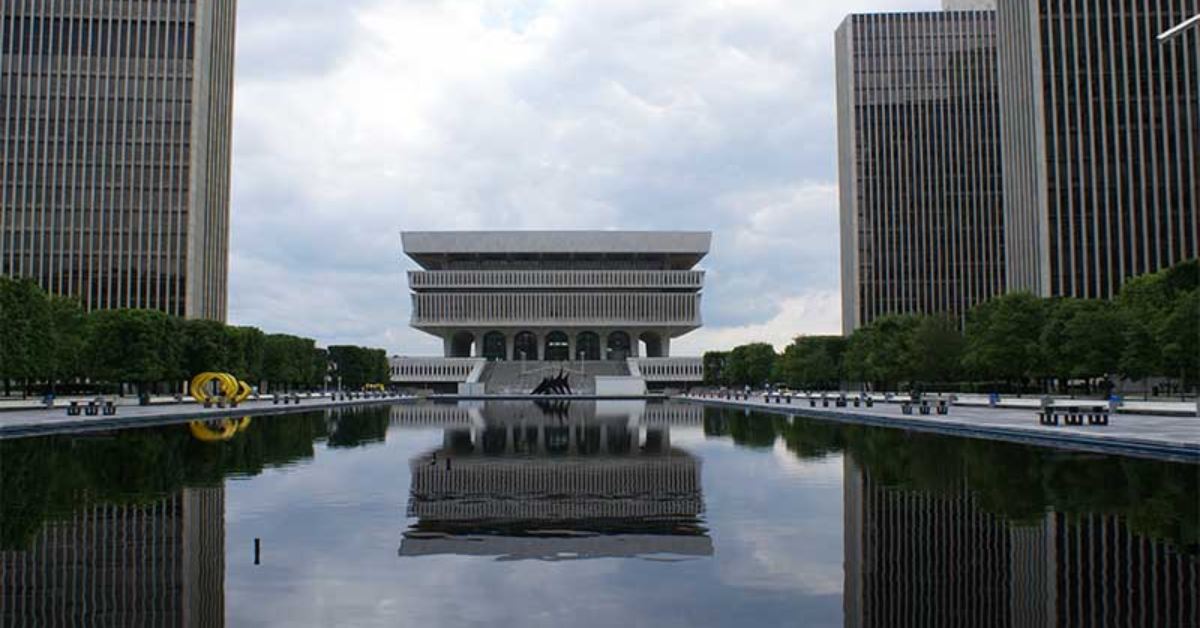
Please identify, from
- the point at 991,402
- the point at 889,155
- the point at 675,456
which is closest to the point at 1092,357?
the point at 991,402

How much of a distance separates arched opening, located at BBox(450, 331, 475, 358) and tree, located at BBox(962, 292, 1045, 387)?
9981 centimetres

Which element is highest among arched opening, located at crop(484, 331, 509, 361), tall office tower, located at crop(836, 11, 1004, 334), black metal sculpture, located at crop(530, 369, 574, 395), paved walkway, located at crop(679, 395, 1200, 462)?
tall office tower, located at crop(836, 11, 1004, 334)

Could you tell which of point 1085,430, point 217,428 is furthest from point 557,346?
point 1085,430

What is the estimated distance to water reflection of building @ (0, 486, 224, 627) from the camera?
979 cm

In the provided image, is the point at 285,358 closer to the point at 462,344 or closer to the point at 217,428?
the point at 217,428

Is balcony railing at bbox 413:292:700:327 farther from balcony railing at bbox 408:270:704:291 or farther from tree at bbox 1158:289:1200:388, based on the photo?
tree at bbox 1158:289:1200:388

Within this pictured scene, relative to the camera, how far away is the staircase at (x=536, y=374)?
122 meters

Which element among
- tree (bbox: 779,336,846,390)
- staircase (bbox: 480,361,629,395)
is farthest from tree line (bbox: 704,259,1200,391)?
staircase (bbox: 480,361,629,395)

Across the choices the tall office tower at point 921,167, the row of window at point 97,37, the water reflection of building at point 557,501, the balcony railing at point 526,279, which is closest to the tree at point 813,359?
the tall office tower at point 921,167

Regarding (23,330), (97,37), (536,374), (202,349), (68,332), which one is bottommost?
(536,374)

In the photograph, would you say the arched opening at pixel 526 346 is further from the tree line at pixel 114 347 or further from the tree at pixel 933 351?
the tree at pixel 933 351

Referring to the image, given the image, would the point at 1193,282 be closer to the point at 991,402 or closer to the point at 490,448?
the point at 991,402

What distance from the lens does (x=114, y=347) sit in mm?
65062

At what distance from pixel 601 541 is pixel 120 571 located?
6181 millimetres
